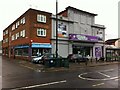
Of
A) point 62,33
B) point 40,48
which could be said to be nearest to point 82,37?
point 62,33

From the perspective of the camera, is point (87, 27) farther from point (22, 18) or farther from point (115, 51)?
point (22, 18)

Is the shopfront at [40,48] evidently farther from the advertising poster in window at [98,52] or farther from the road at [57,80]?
the road at [57,80]

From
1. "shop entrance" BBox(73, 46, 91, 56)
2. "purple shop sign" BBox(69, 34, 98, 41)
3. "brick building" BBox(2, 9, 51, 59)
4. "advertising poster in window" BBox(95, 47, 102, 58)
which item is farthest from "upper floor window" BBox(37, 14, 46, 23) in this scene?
"advertising poster in window" BBox(95, 47, 102, 58)

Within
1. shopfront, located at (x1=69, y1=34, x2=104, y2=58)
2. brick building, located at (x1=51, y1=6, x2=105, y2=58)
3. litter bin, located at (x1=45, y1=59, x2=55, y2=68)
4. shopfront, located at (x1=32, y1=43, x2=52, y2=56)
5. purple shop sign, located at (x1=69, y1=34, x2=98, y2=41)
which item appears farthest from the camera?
shopfront, located at (x1=69, y1=34, x2=104, y2=58)

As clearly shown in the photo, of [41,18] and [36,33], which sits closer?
[36,33]

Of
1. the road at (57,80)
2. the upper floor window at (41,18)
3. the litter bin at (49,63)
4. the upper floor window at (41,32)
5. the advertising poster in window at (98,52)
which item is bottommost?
the road at (57,80)

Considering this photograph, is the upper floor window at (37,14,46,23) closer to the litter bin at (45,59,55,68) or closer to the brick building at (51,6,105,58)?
the brick building at (51,6,105,58)

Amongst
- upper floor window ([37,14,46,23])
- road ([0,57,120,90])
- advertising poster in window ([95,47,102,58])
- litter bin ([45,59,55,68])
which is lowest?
road ([0,57,120,90])

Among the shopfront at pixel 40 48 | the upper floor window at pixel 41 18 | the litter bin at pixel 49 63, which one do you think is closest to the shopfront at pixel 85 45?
the shopfront at pixel 40 48

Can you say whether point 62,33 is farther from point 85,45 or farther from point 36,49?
point 85,45

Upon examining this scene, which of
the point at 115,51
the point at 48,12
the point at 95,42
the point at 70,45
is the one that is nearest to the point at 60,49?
the point at 70,45

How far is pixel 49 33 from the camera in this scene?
29.0 metres

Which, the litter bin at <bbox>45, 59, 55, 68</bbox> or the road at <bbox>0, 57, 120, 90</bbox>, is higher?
the litter bin at <bbox>45, 59, 55, 68</bbox>

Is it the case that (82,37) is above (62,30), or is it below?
below
